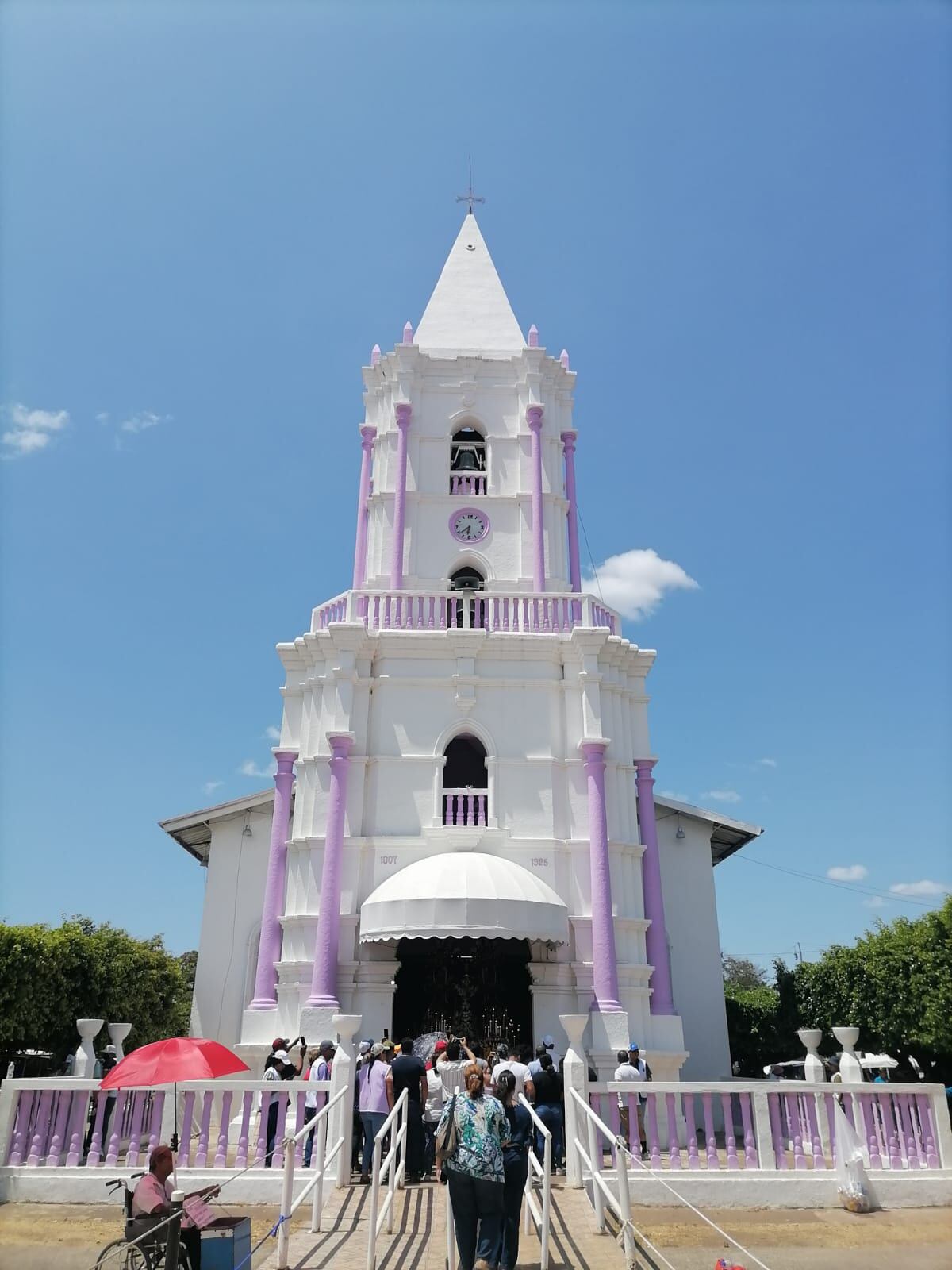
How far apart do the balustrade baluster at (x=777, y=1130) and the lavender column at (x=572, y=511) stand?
1261 cm

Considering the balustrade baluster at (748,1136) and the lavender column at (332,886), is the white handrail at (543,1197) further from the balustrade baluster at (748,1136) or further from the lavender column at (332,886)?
the lavender column at (332,886)

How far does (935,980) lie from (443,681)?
12647 mm

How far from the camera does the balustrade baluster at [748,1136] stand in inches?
445

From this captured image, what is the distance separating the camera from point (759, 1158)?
11.2 m

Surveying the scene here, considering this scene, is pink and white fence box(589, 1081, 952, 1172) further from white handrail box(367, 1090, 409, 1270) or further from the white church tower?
the white church tower

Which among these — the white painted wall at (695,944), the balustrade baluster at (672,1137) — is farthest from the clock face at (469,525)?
the balustrade baluster at (672,1137)

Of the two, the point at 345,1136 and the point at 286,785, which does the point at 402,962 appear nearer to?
the point at 286,785

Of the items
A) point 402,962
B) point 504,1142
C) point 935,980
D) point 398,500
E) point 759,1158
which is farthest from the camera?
point 398,500

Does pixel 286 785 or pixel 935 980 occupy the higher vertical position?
pixel 286 785

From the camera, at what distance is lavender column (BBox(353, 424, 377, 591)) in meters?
21.9

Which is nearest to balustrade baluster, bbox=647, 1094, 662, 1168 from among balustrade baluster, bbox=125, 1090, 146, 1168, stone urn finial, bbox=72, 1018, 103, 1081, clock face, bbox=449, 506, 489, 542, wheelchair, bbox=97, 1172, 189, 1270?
wheelchair, bbox=97, 1172, 189, 1270

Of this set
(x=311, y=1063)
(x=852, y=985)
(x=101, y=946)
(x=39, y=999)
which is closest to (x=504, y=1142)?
(x=311, y=1063)

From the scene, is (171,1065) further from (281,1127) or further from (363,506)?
(363,506)

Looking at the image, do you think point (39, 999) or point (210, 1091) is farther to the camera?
point (39, 999)
